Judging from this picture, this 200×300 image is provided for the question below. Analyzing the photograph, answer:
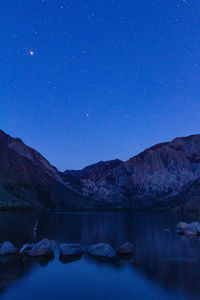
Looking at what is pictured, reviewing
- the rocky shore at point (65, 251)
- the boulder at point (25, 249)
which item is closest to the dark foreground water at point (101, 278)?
the rocky shore at point (65, 251)

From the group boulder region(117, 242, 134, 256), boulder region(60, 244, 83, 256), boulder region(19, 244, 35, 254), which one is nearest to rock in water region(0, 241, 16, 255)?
boulder region(19, 244, 35, 254)

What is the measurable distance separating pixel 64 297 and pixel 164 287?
6.57m

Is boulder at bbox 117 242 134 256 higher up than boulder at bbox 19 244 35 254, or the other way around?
boulder at bbox 19 244 35 254

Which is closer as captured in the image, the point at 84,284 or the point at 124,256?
the point at 84,284

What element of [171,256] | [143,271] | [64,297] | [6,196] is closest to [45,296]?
[64,297]

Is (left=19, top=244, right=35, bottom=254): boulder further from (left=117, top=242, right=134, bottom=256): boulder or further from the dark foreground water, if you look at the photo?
(left=117, top=242, right=134, bottom=256): boulder

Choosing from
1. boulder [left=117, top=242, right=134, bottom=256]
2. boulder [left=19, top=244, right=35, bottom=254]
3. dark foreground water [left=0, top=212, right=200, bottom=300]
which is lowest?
dark foreground water [left=0, top=212, right=200, bottom=300]

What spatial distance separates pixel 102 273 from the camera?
68.1ft

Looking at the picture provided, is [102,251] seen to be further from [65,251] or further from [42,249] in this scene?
[42,249]

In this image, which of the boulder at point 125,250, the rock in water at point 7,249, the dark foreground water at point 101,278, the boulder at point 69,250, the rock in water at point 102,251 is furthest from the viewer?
the boulder at point 125,250

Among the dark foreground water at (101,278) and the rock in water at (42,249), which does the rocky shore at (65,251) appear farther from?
the dark foreground water at (101,278)

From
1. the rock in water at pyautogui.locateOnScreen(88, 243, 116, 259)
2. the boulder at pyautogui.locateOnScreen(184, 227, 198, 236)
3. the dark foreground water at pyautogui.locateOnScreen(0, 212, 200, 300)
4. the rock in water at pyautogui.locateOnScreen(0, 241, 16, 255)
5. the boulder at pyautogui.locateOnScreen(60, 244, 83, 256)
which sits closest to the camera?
the dark foreground water at pyautogui.locateOnScreen(0, 212, 200, 300)

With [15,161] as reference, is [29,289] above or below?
below

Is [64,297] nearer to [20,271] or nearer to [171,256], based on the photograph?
[20,271]
